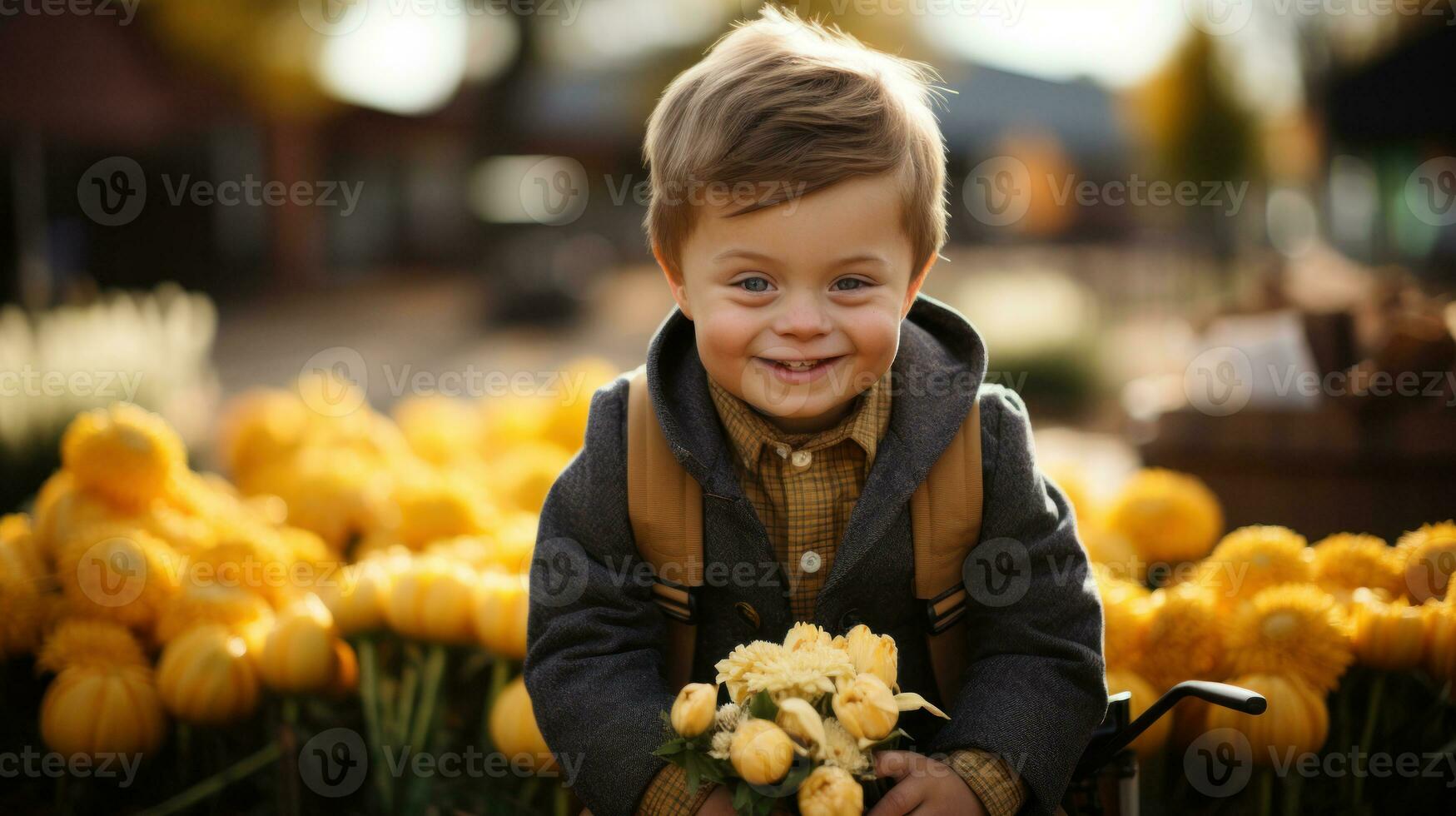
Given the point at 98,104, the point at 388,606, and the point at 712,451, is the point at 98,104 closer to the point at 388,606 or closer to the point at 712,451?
the point at 388,606

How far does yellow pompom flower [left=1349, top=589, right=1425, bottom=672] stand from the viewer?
7.06ft

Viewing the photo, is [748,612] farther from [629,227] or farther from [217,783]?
[629,227]

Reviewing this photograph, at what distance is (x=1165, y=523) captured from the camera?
9.88ft

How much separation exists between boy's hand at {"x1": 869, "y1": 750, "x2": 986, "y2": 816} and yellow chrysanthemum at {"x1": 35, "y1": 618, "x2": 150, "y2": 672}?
1.82 metres

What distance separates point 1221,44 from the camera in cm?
1505

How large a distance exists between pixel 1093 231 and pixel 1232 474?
2875cm

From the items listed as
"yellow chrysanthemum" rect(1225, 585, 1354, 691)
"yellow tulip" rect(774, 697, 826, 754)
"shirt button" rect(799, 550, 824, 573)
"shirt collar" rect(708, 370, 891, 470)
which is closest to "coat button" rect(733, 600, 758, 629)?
"shirt button" rect(799, 550, 824, 573)

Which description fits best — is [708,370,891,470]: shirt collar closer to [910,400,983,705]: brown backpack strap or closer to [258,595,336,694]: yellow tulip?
[910,400,983,705]: brown backpack strap

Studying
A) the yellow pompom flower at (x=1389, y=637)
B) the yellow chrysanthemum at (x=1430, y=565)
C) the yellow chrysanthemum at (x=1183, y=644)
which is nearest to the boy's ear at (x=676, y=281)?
the yellow chrysanthemum at (x=1183, y=644)

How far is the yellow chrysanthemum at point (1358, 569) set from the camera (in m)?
2.50

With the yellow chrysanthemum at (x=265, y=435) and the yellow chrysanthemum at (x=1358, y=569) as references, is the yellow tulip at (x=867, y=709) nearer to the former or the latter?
the yellow chrysanthemum at (x=1358, y=569)

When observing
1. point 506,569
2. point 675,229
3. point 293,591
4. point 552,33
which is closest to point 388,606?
point 506,569

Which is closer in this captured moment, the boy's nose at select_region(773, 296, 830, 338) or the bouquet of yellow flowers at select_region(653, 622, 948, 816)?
the bouquet of yellow flowers at select_region(653, 622, 948, 816)

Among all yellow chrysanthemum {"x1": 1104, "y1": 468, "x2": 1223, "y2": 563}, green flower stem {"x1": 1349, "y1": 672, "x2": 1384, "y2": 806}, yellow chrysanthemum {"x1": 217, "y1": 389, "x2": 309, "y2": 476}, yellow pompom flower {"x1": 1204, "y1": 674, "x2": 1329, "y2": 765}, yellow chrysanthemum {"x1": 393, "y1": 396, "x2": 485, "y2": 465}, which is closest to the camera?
yellow pompom flower {"x1": 1204, "y1": 674, "x2": 1329, "y2": 765}
